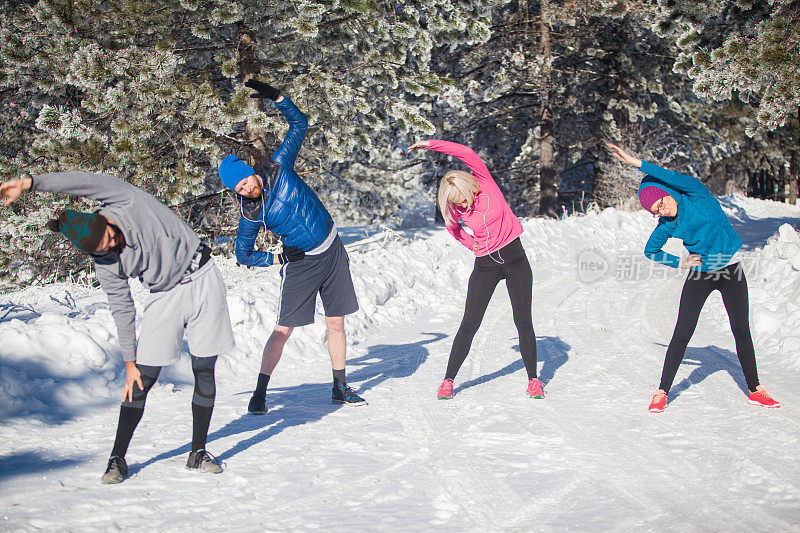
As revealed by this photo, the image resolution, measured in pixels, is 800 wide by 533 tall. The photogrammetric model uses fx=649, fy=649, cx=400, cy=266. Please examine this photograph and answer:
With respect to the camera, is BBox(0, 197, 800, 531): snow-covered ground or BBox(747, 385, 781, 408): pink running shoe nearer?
BBox(0, 197, 800, 531): snow-covered ground

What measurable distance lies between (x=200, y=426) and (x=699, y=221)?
12.0 feet

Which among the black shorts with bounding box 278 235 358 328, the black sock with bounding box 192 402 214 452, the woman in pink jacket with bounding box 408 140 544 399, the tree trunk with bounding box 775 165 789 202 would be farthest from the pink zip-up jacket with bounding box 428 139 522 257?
the tree trunk with bounding box 775 165 789 202

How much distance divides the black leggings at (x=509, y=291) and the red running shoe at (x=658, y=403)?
3.17ft

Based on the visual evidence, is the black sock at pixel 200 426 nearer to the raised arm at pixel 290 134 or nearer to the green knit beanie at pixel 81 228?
the green knit beanie at pixel 81 228

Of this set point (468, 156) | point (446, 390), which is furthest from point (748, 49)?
point (446, 390)

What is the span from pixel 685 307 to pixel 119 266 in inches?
155

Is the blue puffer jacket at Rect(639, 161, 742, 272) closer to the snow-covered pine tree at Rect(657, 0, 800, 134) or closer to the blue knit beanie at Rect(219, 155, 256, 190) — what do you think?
the blue knit beanie at Rect(219, 155, 256, 190)

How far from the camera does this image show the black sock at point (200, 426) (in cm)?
386

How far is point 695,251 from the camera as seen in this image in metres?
4.77

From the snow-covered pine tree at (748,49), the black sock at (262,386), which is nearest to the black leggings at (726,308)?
the black sock at (262,386)

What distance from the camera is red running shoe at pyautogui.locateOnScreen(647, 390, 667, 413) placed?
4.83 meters

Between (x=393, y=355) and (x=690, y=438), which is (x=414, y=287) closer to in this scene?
(x=393, y=355)

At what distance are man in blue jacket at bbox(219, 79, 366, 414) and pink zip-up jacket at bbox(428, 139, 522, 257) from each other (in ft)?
3.34

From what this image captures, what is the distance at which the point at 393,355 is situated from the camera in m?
7.24
